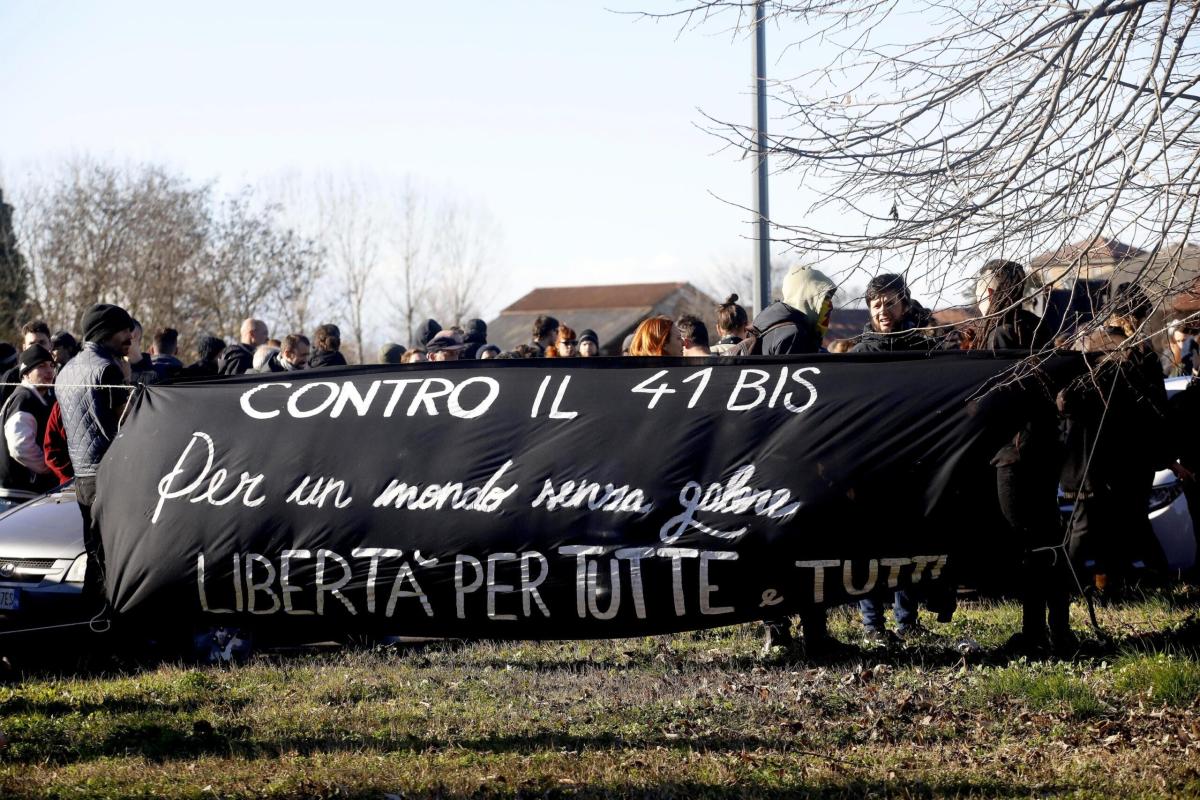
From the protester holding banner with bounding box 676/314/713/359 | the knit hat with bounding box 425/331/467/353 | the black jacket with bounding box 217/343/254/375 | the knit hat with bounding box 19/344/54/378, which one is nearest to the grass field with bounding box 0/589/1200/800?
the protester holding banner with bounding box 676/314/713/359

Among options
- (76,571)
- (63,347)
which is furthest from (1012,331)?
(63,347)

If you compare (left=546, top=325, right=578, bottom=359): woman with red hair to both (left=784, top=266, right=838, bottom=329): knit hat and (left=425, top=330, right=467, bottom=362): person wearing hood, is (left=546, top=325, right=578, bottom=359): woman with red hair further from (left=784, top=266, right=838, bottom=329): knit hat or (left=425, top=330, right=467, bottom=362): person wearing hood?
(left=784, top=266, right=838, bottom=329): knit hat

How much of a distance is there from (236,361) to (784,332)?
661cm

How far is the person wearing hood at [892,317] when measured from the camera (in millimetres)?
6523

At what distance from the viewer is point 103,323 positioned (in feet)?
25.1

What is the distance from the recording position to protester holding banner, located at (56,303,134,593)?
741cm

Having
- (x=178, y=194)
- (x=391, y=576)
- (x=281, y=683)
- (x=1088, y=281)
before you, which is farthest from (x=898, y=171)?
(x=178, y=194)

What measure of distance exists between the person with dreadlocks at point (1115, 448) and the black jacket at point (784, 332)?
1502 mm

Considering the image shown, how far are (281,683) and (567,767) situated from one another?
2487 mm

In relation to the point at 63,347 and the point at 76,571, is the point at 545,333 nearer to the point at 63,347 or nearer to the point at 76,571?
the point at 63,347

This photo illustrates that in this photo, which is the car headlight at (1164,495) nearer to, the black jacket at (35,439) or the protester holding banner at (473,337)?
the protester holding banner at (473,337)

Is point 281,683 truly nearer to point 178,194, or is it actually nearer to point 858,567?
point 858,567

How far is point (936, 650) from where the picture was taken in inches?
296

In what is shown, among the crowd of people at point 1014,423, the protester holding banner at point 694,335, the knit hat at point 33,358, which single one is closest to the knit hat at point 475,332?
→ the crowd of people at point 1014,423
